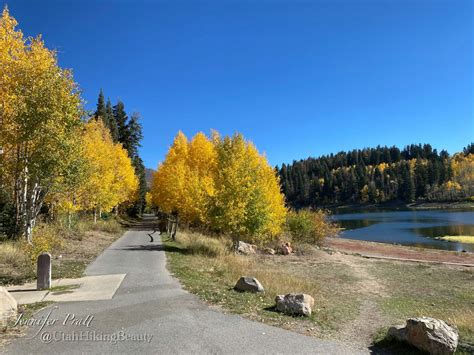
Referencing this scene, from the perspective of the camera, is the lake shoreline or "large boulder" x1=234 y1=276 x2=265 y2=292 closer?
"large boulder" x1=234 y1=276 x2=265 y2=292

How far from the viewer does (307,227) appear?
107 feet

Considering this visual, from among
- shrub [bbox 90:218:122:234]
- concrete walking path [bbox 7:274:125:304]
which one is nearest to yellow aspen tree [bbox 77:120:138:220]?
shrub [bbox 90:218:122:234]

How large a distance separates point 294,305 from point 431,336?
10.5 ft

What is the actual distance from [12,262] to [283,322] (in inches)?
420

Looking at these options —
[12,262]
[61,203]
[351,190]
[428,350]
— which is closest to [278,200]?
[61,203]

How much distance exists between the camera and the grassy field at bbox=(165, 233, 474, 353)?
9164 mm

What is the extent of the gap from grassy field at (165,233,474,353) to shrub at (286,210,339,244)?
178 inches

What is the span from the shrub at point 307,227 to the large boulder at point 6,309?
2601 cm

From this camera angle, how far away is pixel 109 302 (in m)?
9.69

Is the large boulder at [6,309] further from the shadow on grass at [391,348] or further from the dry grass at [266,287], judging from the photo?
the shadow on grass at [391,348]

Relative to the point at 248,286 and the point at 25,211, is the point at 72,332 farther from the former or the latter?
the point at 25,211

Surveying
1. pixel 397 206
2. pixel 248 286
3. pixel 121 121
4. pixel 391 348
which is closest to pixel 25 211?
pixel 248 286

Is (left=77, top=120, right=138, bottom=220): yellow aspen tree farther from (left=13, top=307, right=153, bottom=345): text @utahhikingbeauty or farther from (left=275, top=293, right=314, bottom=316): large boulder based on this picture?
(left=275, top=293, right=314, bottom=316): large boulder

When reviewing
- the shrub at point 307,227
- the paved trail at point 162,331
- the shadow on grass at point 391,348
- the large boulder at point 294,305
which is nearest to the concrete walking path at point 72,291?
the paved trail at point 162,331
